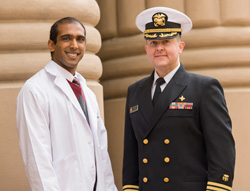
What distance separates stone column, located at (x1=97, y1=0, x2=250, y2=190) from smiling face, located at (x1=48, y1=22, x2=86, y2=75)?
77.4 inches

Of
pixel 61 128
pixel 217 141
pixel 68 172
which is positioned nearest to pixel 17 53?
pixel 61 128

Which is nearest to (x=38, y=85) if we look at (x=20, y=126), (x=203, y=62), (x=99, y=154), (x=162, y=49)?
(x=20, y=126)

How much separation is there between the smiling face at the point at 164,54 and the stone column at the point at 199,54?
1.99 m

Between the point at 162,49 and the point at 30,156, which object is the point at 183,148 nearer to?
the point at 162,49

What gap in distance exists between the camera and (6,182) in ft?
11.0

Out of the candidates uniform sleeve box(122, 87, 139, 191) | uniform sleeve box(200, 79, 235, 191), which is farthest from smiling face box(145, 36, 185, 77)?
uniform sleeve box(122, 87, 139, 191)

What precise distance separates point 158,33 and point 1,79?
1417 millimetres

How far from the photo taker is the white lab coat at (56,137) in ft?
8.34

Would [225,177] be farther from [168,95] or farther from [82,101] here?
[82,101]

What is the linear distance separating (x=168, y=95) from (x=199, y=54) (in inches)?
83.4

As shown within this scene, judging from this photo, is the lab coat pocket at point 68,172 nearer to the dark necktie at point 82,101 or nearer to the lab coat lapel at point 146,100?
the dark necktie at point 82,101

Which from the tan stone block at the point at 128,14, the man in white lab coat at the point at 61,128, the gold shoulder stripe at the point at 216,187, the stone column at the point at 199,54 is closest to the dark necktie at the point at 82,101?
the man in white lab coat at the point at 61,128

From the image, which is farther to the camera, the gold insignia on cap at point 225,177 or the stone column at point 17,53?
the stone column at point 17,53

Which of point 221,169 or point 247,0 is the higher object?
point 247,0
